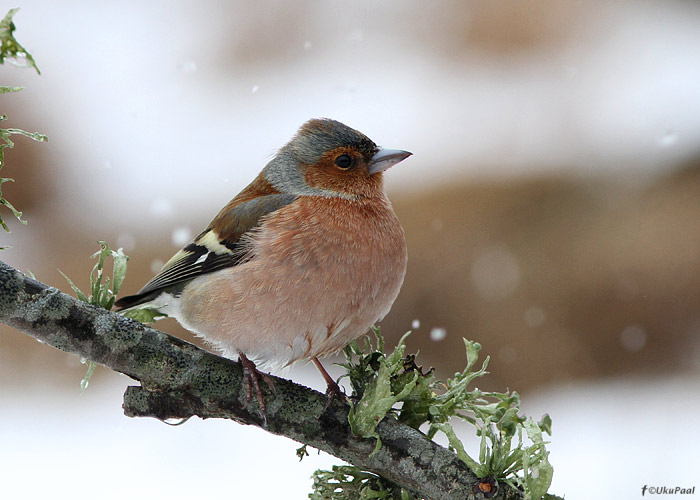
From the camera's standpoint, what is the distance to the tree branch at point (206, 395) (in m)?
1.17

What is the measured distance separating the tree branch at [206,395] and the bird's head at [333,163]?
31.9 inches

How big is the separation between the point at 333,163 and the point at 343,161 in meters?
0.03

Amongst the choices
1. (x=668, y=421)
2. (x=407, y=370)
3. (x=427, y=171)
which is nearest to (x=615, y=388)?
(x=668, y=421)

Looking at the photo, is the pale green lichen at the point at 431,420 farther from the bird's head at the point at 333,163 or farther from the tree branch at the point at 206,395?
the bird's head at the point at 333,163

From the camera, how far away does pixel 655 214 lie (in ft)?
11.4

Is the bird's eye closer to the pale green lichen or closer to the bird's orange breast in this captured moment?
the bird's orange breast

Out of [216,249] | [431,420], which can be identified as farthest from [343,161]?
[431,420]

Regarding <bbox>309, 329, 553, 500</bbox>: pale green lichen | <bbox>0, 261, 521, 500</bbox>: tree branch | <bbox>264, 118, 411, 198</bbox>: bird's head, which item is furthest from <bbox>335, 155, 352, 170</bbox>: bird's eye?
<bbox>0, 261, 521, 500</bbox>: tree branch

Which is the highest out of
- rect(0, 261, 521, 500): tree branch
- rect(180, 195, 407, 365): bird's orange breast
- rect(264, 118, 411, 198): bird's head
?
rect(264, 118, 411, 198): bird's head

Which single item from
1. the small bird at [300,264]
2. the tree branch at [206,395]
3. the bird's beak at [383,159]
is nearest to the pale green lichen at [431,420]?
the tree branch at [206,395]

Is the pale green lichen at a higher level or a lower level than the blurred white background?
lower

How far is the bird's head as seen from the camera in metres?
2.01

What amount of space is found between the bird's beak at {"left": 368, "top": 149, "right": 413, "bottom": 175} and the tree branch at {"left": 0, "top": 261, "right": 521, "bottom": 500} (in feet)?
2.75

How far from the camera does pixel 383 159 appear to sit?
6.50 ft
